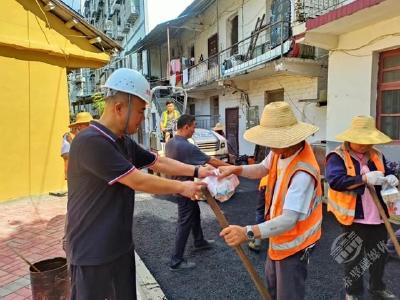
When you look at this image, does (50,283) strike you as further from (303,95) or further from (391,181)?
(303,95)

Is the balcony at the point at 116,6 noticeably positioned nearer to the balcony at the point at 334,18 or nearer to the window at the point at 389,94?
the balcony at the point at 334,18

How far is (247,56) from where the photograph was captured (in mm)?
10648

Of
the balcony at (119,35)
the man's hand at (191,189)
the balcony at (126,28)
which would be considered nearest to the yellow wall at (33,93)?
A: the man's hand at (191,189)

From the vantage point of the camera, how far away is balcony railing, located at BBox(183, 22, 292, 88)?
8305mm

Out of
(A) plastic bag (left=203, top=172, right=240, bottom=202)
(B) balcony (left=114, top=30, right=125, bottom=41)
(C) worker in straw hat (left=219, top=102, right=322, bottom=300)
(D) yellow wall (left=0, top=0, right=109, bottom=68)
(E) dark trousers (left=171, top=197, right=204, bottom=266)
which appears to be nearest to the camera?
(C) worker in straw hat (left=219, top=102, right=322, bottom=300)

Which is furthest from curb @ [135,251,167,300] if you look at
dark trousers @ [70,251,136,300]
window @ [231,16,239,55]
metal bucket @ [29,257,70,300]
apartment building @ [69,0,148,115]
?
apartment building @ [69,0,148,115]

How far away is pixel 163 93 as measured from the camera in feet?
58.7

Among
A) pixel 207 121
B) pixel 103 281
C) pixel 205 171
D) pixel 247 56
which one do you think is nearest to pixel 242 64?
pixel 247 56

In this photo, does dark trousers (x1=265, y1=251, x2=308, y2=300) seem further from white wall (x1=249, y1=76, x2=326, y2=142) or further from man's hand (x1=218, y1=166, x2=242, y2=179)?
white wall (x1=249, y1=76, x2=326, y2=142)

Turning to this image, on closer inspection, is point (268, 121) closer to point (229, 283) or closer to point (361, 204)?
point (361, 204)

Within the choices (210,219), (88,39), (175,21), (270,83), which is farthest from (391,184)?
(175,21)

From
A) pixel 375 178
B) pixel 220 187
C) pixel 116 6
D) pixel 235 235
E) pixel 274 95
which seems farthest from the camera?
pixel 116 6

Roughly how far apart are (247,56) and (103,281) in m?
9.72

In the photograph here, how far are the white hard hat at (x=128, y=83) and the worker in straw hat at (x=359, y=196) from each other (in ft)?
5.82
